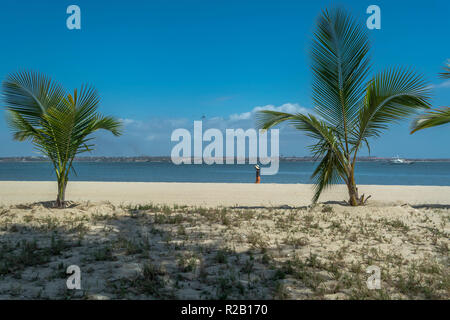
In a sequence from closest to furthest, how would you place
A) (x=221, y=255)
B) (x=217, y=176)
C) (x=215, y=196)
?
1. (x=221, y=255)
2. (x=215, y=196)
3. (x=217, y=176)

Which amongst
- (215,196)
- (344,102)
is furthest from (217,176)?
(344,102)

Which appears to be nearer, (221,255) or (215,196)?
(221,255)

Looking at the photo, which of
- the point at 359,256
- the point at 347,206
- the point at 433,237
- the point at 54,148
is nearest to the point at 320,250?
the point at 359,256

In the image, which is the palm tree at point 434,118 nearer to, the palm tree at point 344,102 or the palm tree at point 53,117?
the palm tree at point 344,102

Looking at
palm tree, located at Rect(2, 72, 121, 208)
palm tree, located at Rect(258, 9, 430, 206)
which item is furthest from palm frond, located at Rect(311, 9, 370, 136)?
palm tree, located at Rect(2, 72, 121, 208)

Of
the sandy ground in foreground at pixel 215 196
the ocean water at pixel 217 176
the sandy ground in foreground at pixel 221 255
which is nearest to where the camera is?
the sandy ground in foreground at pixel 221 255

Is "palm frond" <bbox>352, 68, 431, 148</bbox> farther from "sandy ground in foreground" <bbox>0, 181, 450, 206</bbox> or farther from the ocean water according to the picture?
the ocean water

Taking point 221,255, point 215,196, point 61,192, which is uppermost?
point 61,192

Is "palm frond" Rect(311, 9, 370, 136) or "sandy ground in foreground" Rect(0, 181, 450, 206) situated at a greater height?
"palm frond" Rect(311, 9, 370, 136)

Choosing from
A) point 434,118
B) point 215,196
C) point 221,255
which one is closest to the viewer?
point 221,255

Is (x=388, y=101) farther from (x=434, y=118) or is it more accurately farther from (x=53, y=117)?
(x=53, y=117)

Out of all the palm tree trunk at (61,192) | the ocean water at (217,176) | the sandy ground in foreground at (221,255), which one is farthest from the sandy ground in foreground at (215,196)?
the sandy ground in foreground at (221,255)

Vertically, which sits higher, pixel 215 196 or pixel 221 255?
pixel 215 196
